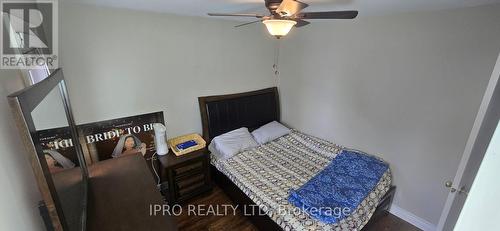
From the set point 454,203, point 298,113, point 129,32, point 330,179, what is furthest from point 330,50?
point 129,32

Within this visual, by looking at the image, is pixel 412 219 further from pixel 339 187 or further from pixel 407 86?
pixel 407 86

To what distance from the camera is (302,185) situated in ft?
7.40

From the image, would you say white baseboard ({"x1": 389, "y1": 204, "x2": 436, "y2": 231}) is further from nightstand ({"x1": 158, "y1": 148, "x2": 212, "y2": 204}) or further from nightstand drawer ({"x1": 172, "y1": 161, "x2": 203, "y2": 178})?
nightstand drawer ({"x1": 172, "y1": 161, "x2": 203, "y2": 178})

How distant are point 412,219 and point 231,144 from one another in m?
2.22

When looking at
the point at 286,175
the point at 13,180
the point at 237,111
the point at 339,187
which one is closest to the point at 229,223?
the point at 286,175

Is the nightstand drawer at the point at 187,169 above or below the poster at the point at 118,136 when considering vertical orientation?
below

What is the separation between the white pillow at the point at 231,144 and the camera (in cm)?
276

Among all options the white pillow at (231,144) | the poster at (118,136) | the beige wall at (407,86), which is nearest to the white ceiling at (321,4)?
the beige wall at (407,86)

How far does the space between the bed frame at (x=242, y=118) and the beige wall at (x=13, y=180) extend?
1.69 meters

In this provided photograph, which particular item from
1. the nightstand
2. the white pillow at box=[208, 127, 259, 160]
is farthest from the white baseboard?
the nightstand

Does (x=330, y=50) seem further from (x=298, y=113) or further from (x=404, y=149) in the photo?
(x=404, y=149)

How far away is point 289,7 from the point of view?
1.32 m

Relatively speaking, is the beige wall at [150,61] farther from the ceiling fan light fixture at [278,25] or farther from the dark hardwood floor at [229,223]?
the ceiling fan light fixture at [278,25]

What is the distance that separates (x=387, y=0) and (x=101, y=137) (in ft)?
9.48
